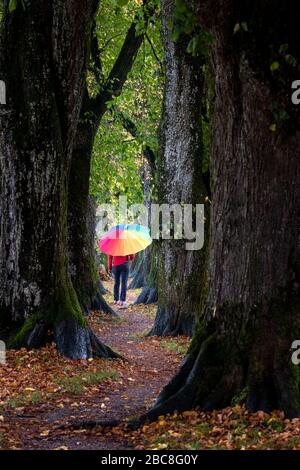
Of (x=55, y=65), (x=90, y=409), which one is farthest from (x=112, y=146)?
(x=90, y=409)

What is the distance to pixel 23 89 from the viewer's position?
10641 mm

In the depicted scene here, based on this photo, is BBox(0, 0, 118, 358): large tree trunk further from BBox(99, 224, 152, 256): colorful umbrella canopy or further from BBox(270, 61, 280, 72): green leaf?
BBox(99, 224, 152, 256): colorful umbrella canopy

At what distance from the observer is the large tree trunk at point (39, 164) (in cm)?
1062

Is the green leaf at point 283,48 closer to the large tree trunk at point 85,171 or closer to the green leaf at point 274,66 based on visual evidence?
the green leaf at point 274,66

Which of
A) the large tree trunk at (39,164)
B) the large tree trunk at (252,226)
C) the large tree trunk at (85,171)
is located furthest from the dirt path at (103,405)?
the large tree trunk at (85,171)

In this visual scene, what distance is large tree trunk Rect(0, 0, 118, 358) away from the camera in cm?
1062

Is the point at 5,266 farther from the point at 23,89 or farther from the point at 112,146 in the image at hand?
the point at 112,146

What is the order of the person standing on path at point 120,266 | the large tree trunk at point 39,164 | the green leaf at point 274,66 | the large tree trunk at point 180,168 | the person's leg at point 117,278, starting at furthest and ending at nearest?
the person's leg at point 117,278 < the person standing on path at point 120,266 < the large tree trunk at point 180,168 < the large tree trunk at point 39,164 < the green leaf at point 274,66

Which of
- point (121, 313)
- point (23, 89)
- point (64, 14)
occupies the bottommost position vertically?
point (121, 313)

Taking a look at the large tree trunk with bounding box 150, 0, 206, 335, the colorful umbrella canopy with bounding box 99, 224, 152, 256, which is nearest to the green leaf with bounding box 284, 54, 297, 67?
the large tree trunk with bounding box 150, 0, 206, 335

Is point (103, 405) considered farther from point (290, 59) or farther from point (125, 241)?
point (125, 241)

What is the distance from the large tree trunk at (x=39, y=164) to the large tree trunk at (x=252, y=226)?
13.1 feet

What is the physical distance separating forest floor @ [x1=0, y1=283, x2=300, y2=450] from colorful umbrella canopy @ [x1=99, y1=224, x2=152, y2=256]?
5.29m
